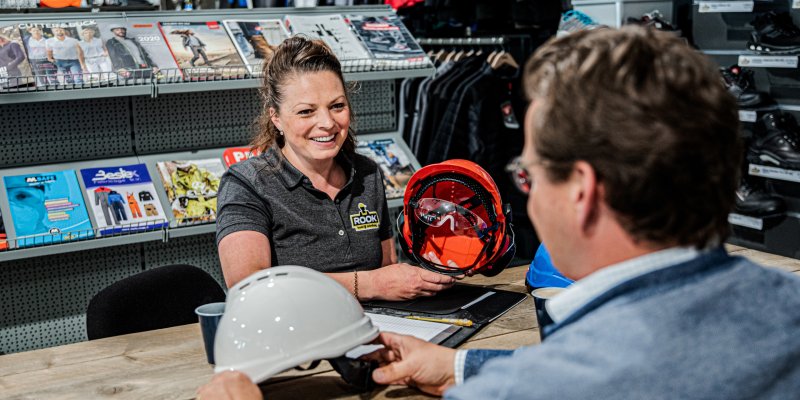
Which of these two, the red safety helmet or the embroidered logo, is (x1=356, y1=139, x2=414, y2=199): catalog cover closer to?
the embroidered logo

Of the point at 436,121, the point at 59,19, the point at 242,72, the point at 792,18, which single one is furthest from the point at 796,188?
the point at 59,19

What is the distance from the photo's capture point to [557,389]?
961 mm

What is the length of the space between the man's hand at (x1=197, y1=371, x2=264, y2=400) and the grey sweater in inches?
17.6

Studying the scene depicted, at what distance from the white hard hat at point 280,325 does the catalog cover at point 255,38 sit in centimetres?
241

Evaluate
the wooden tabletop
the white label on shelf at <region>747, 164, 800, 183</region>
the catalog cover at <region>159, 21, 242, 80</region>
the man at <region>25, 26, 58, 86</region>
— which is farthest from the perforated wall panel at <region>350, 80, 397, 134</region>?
the wooden tabletop

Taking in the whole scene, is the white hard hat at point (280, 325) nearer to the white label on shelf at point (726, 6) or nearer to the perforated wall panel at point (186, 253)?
the perforated wall panel at point (186, 253)

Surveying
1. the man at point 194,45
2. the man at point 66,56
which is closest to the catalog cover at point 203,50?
the man at point 194,45

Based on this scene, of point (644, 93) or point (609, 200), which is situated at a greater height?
point (644, 93)

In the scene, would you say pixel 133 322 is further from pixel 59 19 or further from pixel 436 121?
pixel 436 121

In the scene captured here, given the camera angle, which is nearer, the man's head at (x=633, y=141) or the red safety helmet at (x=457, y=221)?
the man's head at (x=633, y=141)

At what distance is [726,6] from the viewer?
443 cm

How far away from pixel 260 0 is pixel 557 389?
361 centimetres

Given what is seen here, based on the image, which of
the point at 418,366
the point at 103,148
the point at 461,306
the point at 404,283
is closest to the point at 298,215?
the point at 404,283

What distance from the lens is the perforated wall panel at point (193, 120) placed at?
3797 millimetres
